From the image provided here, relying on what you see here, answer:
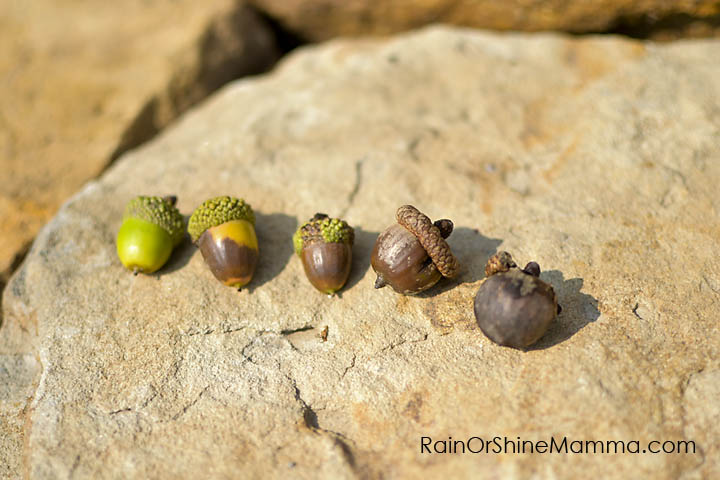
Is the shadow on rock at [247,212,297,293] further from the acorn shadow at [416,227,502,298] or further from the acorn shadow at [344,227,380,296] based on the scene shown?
the acorn shadow at [416,227,502,298]

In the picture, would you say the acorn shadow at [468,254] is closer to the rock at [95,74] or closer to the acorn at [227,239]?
the acorn at [227,239]

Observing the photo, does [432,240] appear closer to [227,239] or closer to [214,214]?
[227,239]

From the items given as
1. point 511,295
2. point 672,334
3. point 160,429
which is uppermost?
point 511,295

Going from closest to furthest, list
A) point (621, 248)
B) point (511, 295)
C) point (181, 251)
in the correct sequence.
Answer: point (511, 295) < point (621, 248) < point (181, 251)

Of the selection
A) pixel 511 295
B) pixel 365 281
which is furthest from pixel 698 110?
pixel 365 281

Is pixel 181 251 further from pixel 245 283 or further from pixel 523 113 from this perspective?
pixel 523 113

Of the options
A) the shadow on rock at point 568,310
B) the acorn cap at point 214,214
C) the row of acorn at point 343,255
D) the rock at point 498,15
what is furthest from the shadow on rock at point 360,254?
the rock at point 498,15

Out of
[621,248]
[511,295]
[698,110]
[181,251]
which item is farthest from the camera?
[698,110]
